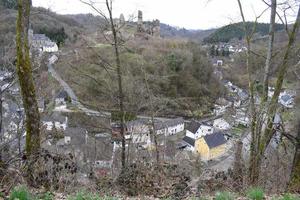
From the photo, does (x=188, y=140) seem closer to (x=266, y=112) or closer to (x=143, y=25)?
(x=143, y=25)

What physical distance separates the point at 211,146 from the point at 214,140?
70 centimetres

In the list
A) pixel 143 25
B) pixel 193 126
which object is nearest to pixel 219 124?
pixel 193 126

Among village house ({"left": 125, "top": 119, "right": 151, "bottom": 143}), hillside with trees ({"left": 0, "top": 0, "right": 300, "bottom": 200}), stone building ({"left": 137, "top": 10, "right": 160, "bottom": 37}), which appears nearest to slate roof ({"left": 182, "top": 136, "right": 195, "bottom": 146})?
stone building ({"left": 137, "top": 10, "right": 160, "bottom": 37})

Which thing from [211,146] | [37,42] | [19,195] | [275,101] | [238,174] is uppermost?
[37,42]

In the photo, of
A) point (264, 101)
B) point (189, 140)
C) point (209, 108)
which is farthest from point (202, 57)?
point (264, 101)

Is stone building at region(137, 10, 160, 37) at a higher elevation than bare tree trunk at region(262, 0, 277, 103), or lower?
higher

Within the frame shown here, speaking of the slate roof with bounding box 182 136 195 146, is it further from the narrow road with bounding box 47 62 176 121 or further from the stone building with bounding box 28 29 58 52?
the stone building with bounding box 28 29 58 52

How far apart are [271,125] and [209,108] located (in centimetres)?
2754

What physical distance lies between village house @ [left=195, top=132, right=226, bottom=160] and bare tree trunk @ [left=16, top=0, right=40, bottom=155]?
19698 millimetres

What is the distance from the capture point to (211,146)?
25062mm

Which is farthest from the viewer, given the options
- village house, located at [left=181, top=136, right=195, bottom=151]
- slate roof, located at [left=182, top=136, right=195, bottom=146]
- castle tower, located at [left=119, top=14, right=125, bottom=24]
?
slate roof, located at [left=182, top=136, right=195, bottom=146]

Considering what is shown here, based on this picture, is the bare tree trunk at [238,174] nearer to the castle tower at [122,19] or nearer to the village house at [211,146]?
the castle tower at [122,19]

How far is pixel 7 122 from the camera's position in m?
10.1

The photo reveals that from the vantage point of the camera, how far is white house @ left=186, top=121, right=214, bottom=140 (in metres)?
28.0
